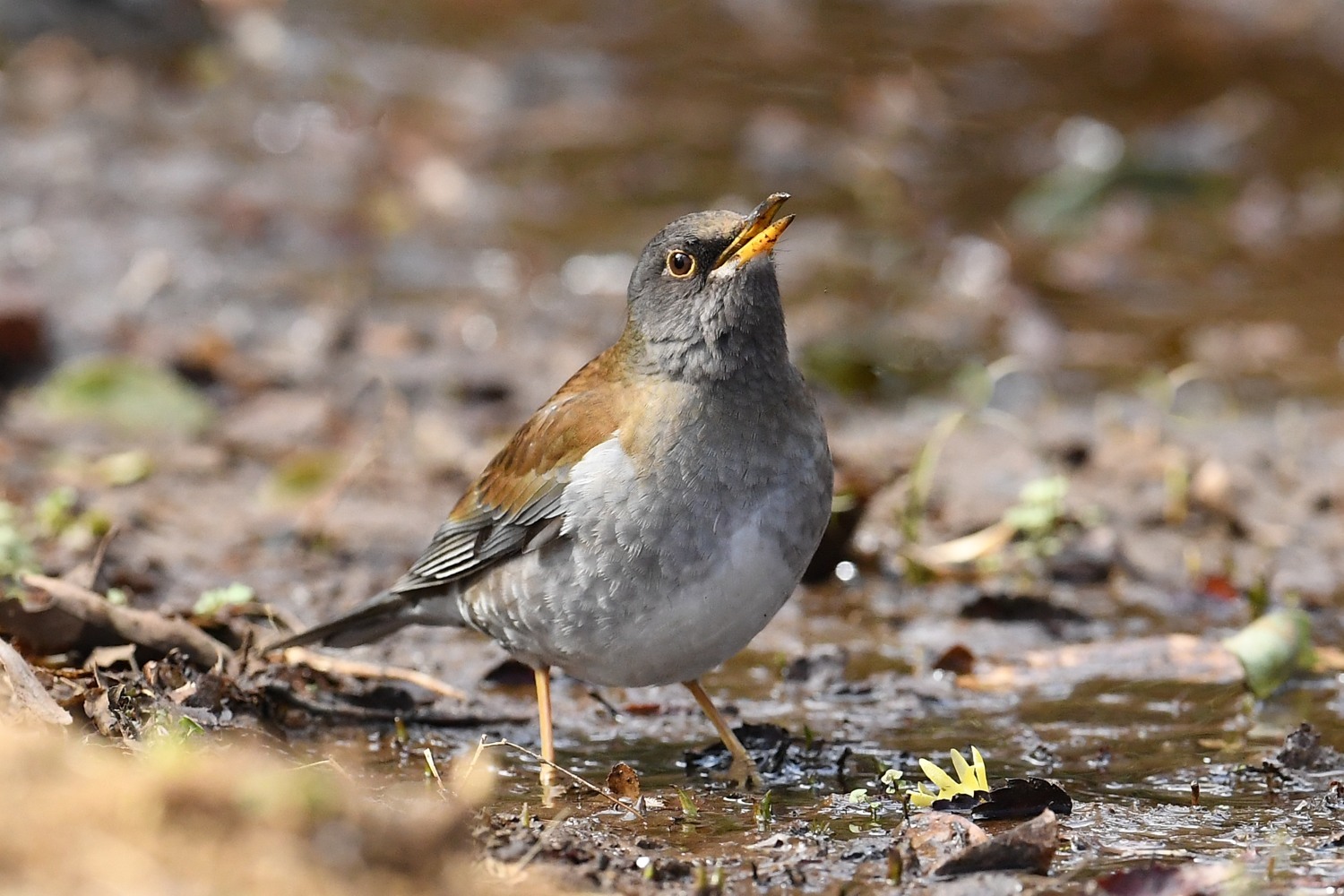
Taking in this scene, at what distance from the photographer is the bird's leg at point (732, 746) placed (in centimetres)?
553

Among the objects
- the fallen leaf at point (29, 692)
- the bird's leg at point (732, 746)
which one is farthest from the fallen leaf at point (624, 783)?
the fallen leaf at point (29, 692)

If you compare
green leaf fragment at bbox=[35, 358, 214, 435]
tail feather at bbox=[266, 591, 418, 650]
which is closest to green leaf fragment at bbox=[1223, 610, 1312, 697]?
tail feather at bbox=[266, 591, 418, 650]

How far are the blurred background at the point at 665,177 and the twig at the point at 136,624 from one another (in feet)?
12.6

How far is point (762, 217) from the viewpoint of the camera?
5.53 meters

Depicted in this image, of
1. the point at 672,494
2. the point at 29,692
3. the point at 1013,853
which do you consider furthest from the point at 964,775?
the point at 29,692

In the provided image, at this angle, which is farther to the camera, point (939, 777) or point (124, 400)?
point (124, 400)

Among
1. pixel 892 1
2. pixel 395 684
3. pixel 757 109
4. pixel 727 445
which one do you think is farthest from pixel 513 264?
pixel 892 1

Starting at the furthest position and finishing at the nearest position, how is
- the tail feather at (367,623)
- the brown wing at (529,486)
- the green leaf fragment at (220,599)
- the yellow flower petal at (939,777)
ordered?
the green leaf fragment at (220,599) → the tail feather at (367,623) → the brown wing at (529,486) → the yellow flower petal at (939,777)

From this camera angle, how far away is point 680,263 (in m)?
5.70

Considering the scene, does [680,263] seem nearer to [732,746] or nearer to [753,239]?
[753,239]

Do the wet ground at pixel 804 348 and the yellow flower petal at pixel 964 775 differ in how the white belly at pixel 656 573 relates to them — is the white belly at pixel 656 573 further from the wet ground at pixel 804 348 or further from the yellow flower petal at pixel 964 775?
the yellow flower petal at pixel 964 775

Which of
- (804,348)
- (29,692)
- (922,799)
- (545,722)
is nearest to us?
(29,692)

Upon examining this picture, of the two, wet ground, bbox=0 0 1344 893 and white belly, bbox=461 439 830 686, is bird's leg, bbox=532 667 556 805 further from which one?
white belly, bbox=461 439 830 686

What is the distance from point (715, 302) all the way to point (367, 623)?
1744 mm
